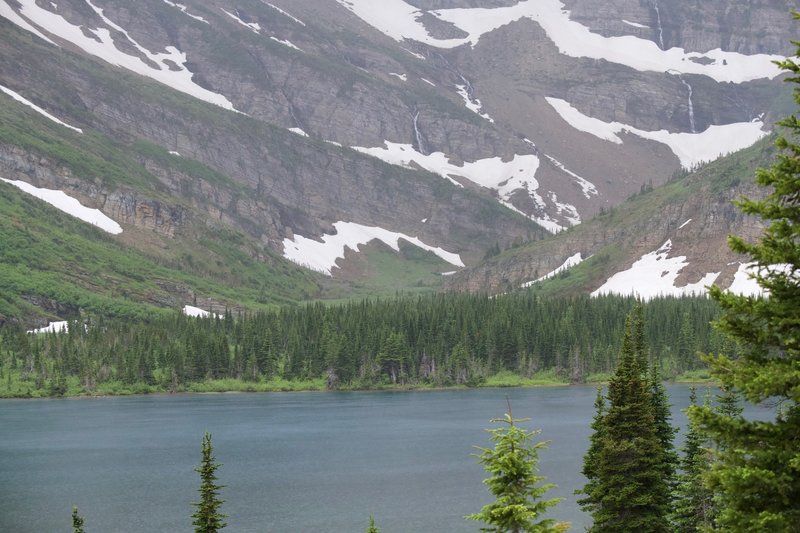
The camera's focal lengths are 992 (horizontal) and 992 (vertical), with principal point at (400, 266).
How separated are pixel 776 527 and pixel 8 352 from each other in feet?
649

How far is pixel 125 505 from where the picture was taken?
268ft

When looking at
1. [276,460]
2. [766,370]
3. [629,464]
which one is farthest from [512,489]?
[276,460]

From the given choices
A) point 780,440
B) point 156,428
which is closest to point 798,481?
point 780,440

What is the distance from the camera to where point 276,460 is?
10612 centimetres

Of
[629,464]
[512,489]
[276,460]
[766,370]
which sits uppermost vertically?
[766,370]

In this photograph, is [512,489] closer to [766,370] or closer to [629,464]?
[766,370]

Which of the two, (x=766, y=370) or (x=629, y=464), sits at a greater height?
(x=766, y=370)

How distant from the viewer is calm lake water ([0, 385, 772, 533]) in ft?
249

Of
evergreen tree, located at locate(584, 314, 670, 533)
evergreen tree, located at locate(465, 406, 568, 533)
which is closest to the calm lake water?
evergreen tree, located at locate(584, 314, 670, 533)

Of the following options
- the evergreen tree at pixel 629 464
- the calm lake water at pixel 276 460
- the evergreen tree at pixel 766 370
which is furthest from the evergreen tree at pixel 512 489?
the calm lake water at pixel 276 460

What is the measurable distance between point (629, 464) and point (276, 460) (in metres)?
73.0

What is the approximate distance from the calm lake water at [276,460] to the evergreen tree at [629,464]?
1126 inches

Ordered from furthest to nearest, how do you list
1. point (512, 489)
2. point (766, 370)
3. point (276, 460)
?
1. point (276, 460)
2. point (512, 489)
3. point (766, 370)

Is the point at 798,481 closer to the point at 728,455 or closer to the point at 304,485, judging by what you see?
the point at 728,455
